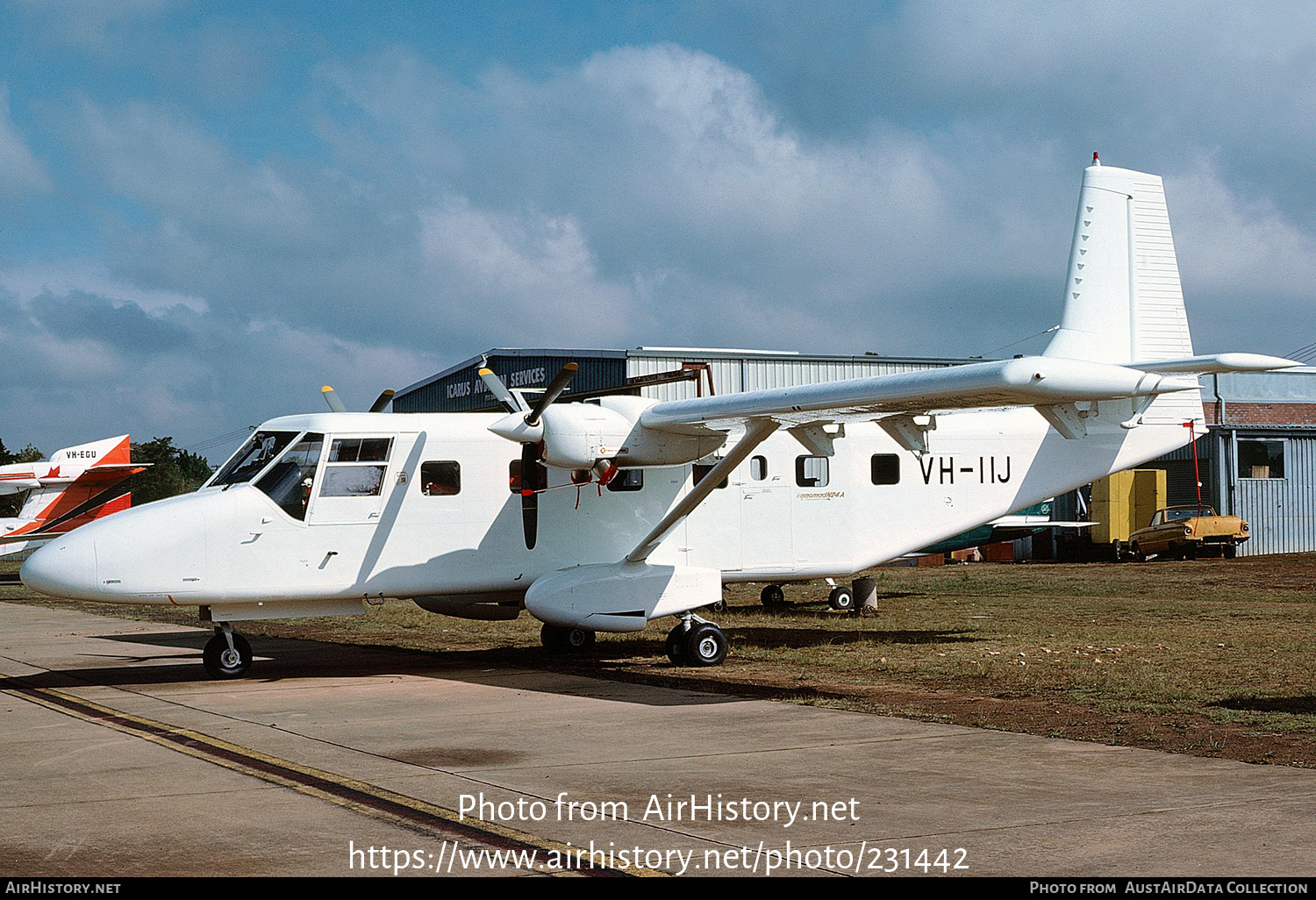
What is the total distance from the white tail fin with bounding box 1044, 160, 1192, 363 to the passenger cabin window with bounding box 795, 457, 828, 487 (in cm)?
335

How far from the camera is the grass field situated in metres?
10.2

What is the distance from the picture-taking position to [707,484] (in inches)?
536

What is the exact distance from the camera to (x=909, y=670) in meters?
13.7

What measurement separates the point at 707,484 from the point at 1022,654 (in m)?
4.63

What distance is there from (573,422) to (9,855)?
7.72m

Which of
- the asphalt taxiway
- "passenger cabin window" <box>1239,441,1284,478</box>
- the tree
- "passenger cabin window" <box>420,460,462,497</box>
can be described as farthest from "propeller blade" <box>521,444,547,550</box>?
the tree

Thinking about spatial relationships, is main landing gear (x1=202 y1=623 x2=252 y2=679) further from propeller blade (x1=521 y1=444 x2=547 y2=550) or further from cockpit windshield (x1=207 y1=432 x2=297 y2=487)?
propeller blade (x1=521 y1=444 x2=547 y2=550)

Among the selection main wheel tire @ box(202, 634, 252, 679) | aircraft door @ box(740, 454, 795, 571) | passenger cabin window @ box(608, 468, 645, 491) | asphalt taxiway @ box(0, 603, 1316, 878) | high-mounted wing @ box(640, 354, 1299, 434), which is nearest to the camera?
asphalt taxiway @ box(0, 603, 1316, 878)

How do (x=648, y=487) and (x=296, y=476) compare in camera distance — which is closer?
(x=296, y=476)

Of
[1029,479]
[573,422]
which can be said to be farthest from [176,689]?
[1029,479]

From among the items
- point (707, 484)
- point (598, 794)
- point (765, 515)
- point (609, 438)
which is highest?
point (609, 438)

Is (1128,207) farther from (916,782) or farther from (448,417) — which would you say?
(916,782)

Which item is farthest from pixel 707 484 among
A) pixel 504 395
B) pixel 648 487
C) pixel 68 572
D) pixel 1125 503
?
pixel 1125 503

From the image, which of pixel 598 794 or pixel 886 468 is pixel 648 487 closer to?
pixel 886 468
